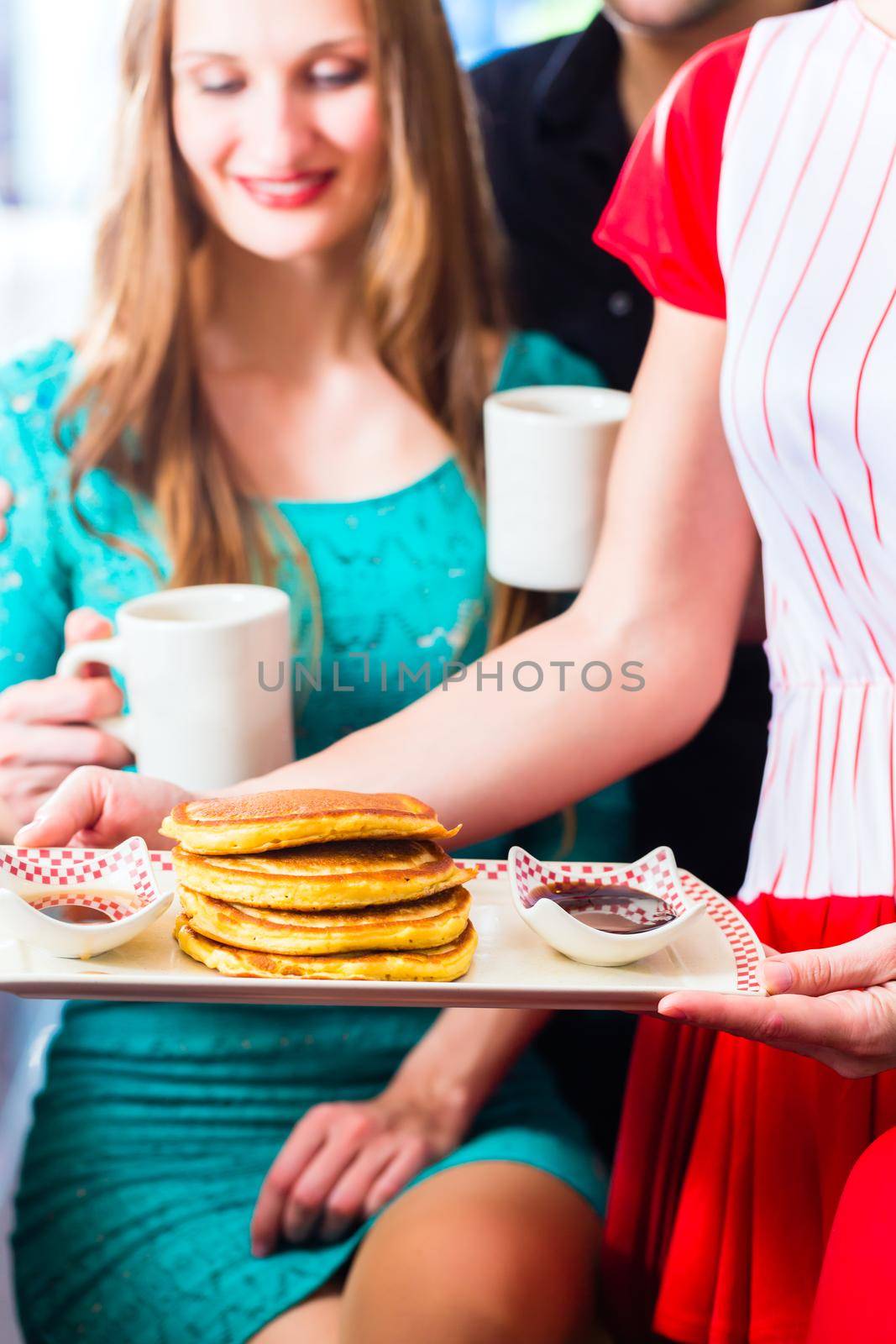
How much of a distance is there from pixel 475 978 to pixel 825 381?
0.45 meters

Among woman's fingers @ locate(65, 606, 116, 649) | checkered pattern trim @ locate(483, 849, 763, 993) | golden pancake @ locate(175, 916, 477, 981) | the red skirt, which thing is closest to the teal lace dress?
woman's fingers @ locate(65, 606, 116, 649)

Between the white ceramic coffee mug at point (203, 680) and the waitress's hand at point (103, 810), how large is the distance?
87 millimetres

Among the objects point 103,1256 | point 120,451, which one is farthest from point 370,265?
point 103,1256

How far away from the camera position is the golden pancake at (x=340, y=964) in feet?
2.68

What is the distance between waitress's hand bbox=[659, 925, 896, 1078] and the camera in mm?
775

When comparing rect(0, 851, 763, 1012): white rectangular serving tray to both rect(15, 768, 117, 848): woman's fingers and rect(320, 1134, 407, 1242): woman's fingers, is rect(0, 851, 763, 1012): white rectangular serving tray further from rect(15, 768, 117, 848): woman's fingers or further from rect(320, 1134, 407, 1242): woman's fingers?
rect(320, 1134, 407, 1242): woman's fingers

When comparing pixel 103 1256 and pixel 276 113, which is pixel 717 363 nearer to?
pixel 276 113

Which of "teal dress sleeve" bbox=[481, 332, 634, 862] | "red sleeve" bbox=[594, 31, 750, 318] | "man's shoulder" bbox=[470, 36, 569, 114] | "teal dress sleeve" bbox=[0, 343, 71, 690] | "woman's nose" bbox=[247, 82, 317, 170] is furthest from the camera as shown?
"man's shoulder" bbox=[470, 36, 569, 114]

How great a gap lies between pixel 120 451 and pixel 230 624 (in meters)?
0.39

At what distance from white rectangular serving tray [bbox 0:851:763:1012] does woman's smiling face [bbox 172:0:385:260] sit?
71cm

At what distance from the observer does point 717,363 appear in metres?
1.03

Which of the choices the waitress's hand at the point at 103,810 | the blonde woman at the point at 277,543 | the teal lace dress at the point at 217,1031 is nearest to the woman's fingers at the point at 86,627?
the blonde woman at the point at 277,543

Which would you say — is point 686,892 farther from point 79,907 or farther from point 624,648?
point 79,907

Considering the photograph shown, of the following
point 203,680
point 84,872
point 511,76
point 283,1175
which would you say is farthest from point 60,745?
point 511,76
